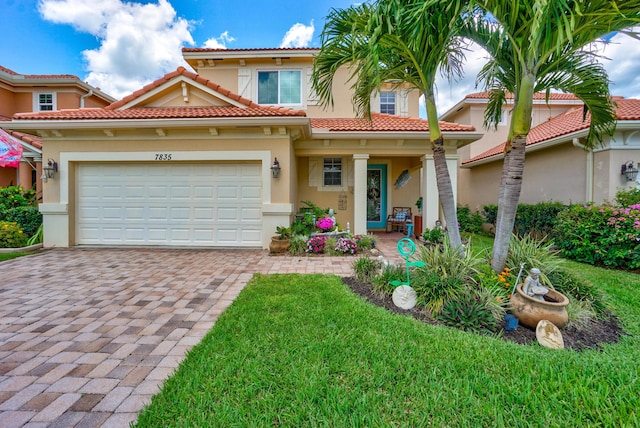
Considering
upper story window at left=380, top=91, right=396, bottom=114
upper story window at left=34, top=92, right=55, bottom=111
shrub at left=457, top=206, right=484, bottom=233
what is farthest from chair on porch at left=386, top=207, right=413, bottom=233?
upper story window at left=34, top=92, right=55, bottom=111

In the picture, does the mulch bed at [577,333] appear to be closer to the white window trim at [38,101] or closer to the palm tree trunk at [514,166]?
the palm tree trunk at [514,166]

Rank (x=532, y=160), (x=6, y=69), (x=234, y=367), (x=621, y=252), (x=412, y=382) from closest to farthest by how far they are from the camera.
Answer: (x=412, y=382), (x=234, y=367), (x=621, y=252), (x=532, y=160), (x=6, y=69)

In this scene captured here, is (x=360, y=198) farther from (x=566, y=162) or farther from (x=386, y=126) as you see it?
(x=566, y=162)

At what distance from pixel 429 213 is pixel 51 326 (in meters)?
9.07

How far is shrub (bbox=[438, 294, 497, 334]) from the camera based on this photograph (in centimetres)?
318

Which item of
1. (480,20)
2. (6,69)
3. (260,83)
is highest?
(6,69)

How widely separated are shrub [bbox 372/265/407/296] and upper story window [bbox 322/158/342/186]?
6.61 meters

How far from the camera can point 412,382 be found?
7.14ft

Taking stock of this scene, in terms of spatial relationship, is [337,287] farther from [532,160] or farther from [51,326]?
[532,160]

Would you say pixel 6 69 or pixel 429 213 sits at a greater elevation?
pixel 6 69

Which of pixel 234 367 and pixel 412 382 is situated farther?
pixel 234 367

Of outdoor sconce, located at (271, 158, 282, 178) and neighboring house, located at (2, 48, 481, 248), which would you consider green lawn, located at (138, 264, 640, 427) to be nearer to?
outdoor sconce, located at (271, 158, 282, 178)

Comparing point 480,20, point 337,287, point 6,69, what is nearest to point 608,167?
point 480,20

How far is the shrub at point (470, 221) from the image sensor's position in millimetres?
11688
